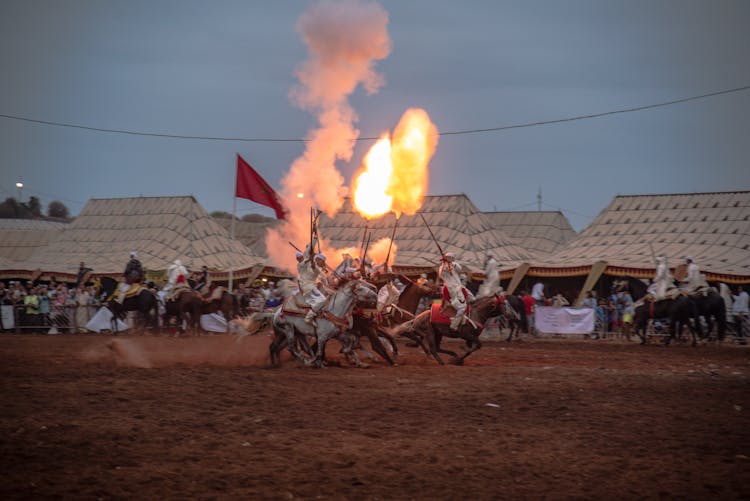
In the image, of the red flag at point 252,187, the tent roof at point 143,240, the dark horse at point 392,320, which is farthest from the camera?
the tent roof at point 143,240

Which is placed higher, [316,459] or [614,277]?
[614,277]

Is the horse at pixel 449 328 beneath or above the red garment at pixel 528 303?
beneath

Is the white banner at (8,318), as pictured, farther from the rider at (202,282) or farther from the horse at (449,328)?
the horse at (449,328)

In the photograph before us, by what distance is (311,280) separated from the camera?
17703mm

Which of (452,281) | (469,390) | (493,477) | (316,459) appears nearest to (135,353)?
(452,281)

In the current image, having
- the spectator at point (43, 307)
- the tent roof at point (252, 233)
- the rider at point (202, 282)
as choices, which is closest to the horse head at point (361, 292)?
the rider at point (202, 282)

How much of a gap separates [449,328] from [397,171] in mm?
6821

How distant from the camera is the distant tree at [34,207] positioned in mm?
95250

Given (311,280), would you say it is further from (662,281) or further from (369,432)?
(662,281)

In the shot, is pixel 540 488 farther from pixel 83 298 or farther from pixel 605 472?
pixel 83 298

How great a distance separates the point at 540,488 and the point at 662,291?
69.5 ft

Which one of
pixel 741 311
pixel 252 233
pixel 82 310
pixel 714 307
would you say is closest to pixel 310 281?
pixel 714 307

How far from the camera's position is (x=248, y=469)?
324 inches

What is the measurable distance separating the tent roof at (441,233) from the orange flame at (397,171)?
1488 centimetres
